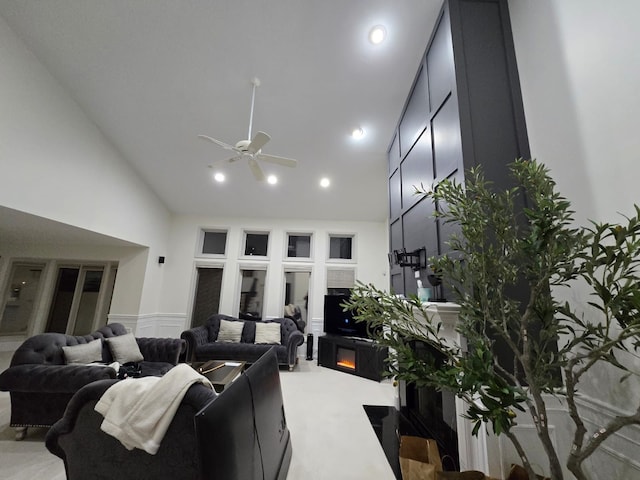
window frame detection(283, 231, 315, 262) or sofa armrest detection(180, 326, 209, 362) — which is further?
window frame detection(283, 231, 315, 262)

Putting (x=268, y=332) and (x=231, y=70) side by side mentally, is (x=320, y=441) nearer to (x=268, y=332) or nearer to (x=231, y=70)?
(x=268, y=332)

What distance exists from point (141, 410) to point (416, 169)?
2.94 meters

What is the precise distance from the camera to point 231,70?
3.04 m

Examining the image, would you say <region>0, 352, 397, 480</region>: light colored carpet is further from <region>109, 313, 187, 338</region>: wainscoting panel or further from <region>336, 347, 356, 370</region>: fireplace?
<region>109, 313, 187, 338</region>: wainscoting panel

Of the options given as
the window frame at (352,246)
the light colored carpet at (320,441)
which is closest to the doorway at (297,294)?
the window frame at (352,246)

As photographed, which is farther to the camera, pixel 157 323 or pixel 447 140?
pixel 157 323

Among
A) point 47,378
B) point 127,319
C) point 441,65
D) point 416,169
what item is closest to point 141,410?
point 47,378

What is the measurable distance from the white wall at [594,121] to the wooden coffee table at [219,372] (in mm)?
2608

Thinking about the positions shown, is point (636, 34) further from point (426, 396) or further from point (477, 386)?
point (426, 396)

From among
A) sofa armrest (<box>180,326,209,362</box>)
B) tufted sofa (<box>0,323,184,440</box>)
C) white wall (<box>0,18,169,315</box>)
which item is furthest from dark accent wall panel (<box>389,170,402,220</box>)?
white wall (<box>0,18,169,315</box>)

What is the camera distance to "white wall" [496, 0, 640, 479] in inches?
48.4

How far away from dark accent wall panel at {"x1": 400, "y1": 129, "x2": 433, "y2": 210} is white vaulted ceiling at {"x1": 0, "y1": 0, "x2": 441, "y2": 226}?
921 mm

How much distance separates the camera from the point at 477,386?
0.83 meters

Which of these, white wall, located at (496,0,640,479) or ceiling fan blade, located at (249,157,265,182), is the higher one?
ceiling fan blade, located at (249,157,265,182)
